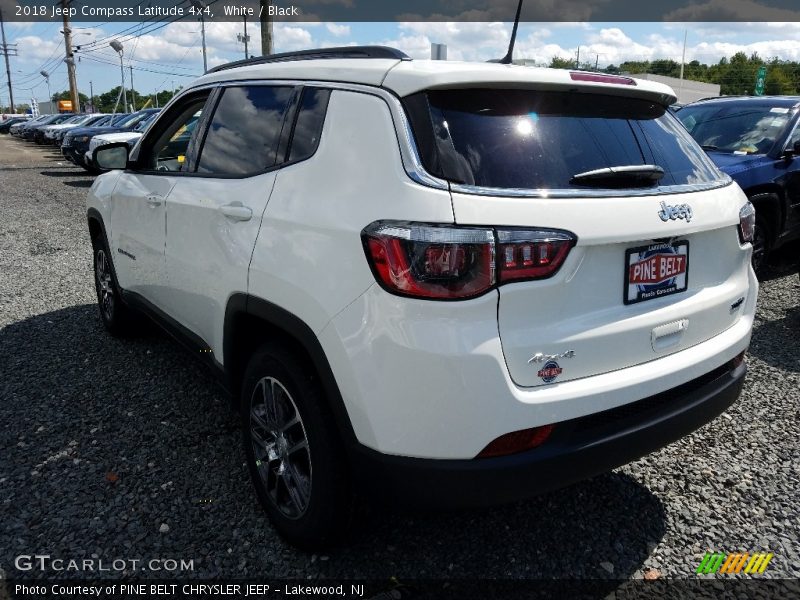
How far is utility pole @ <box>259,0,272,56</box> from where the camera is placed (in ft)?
61.8

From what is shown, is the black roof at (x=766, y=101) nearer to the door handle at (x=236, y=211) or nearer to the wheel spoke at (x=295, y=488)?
the door handle at (x=236, y=211)

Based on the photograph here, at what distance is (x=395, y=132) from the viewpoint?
2.05 metres

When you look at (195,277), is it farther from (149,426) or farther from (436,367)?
(436,367)

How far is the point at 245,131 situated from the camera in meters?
2.91

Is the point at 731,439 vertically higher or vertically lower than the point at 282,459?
lower

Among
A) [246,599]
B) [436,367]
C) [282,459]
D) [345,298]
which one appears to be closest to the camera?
[436,367]

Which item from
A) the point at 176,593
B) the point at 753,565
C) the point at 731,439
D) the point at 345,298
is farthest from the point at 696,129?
the point at 176,593

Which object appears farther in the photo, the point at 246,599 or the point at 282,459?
the point at 282,459

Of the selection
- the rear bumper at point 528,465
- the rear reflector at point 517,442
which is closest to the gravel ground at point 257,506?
the rear bumper at point 528,465

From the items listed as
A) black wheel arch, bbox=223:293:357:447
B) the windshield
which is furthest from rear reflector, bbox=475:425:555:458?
the windshield

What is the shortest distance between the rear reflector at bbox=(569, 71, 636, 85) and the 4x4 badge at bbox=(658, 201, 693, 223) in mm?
515

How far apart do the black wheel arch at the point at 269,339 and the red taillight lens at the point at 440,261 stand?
1.42ft

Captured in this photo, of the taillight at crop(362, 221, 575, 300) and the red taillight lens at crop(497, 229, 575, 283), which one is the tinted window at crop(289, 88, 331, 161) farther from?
the red taillight lens at crop(497, 229, 575, 283)

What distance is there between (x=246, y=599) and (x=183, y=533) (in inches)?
19.2
